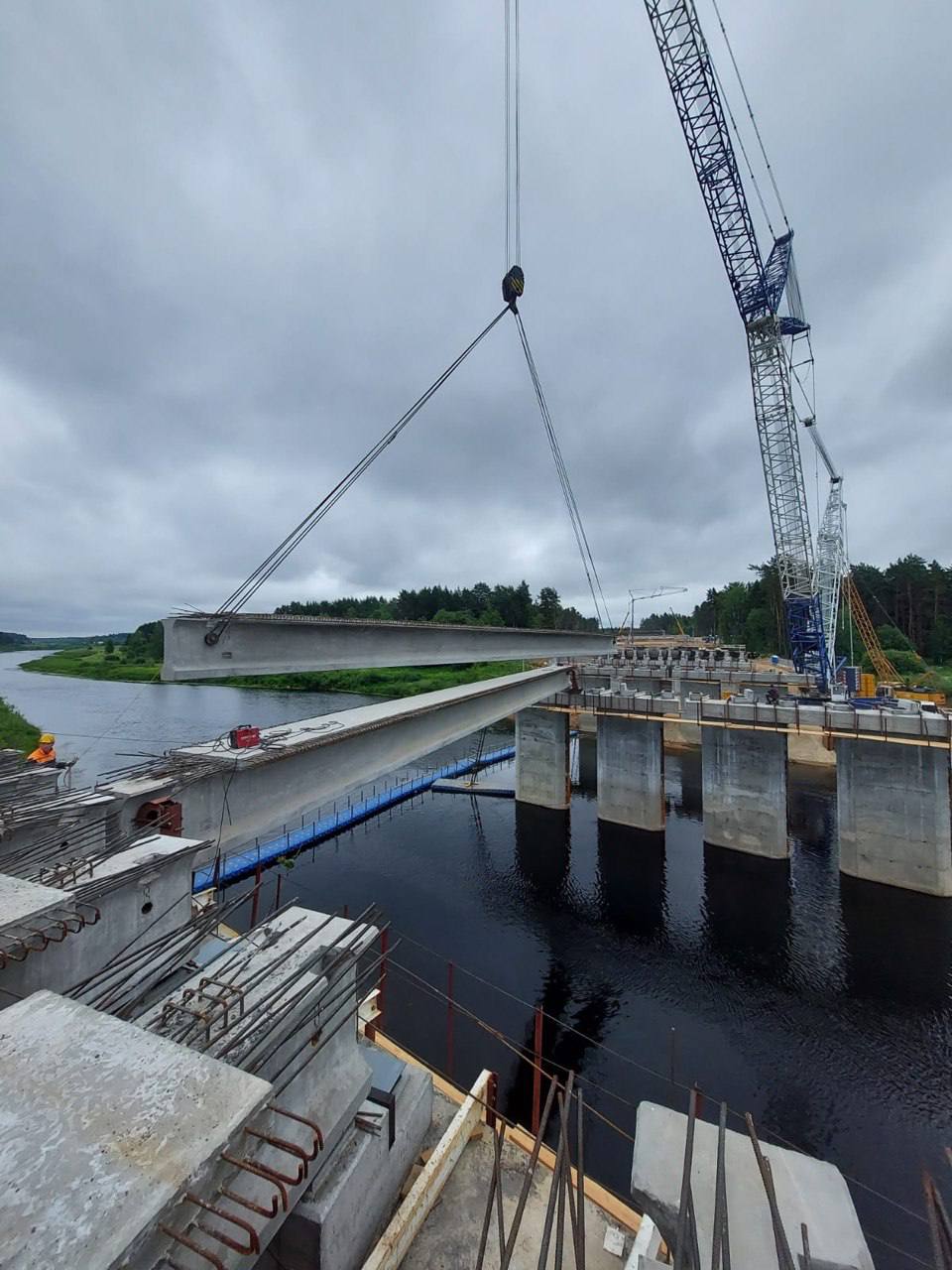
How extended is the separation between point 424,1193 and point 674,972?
743 inches

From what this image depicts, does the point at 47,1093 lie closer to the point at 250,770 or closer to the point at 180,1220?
the point at 180,1220

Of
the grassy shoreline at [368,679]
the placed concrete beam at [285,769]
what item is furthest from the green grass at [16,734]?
the placed concrete beam at [285,769]

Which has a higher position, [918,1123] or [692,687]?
[692,687]

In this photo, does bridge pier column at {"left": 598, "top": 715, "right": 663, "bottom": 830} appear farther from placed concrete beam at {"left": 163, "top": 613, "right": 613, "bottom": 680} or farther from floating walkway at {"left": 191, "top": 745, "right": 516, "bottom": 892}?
placed concrete beam at {"left": 163, "top": 613, "right": 613, "bottom": 680}

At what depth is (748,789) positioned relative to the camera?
29141 millimetres

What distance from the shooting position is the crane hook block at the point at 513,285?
1919 centimetres

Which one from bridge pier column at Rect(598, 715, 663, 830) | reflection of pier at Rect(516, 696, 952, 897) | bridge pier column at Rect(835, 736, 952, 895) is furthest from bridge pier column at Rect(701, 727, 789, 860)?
bridge pier column at Rect(598, 715, 663, 830)

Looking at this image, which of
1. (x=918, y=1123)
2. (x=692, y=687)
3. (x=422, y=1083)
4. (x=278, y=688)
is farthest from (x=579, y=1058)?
(x=278, y=688)

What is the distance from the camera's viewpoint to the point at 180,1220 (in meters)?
2.79

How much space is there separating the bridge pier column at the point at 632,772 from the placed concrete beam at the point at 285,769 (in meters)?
18.8

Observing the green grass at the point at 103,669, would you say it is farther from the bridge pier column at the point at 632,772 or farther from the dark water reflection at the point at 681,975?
the bridge pier column at the point at 632,772

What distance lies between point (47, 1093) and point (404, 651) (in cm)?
1166

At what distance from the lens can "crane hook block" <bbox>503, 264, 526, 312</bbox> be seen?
19189 millimetres

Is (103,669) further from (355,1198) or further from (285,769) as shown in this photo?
(355,1198)
